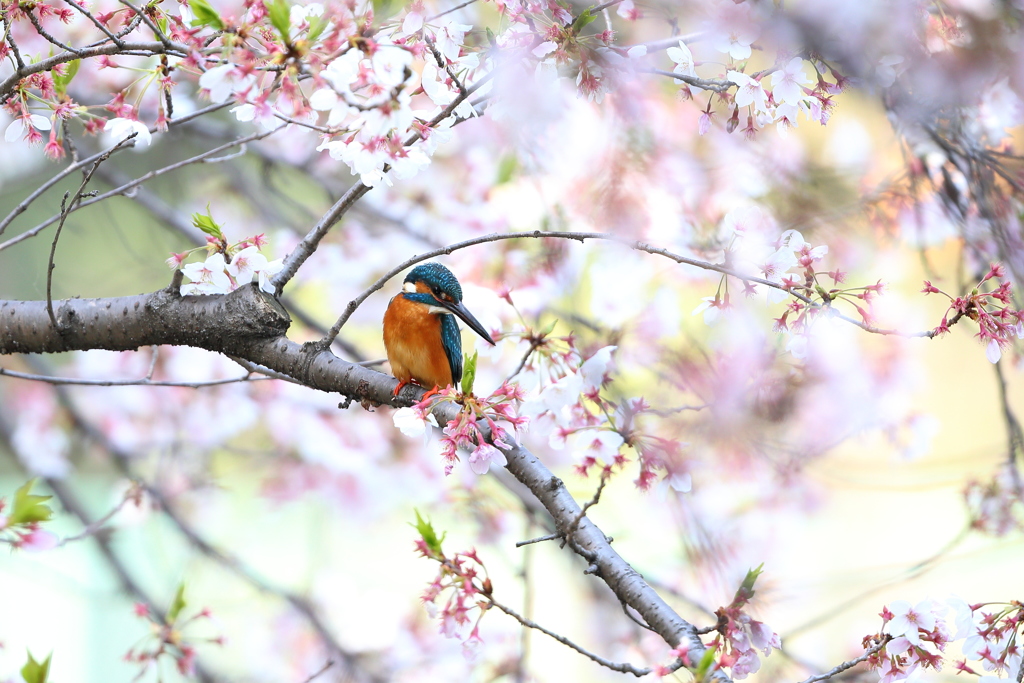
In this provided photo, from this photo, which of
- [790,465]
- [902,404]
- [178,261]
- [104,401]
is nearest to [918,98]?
[790,465]

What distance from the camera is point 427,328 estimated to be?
7.11 feet

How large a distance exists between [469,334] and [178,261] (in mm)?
2610

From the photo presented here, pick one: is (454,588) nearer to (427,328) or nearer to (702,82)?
(427,328)

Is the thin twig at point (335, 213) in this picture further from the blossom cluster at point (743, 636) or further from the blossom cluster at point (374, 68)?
the blossom cluster at point (743, 636)

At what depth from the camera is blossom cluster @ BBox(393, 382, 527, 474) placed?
1276 millimetres

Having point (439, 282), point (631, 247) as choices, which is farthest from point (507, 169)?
point (631, 247)

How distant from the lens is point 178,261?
4.79 ft

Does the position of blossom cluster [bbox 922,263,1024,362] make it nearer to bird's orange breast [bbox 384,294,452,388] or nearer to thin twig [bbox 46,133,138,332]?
bird's orange breast [bbox 384,294,452,388]

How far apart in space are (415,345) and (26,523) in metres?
0.99

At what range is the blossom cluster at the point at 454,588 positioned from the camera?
4.75ft

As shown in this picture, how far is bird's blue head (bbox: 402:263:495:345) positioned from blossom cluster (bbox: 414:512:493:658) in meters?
0.68

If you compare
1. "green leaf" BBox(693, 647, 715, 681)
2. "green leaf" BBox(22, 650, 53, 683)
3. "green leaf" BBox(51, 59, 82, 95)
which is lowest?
"green leaf" BBox(22, 650, 53, 683)

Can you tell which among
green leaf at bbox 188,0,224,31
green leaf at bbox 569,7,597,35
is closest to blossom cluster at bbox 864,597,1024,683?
green leaf at bbox 569,7,597,35

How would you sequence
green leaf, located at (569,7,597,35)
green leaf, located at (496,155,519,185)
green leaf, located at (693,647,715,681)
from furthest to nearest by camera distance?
Result: green leaf, located at (496,155,519,185), green leaf, located at (569,7,597,35), green leaf, located at (693,647,715,681)
